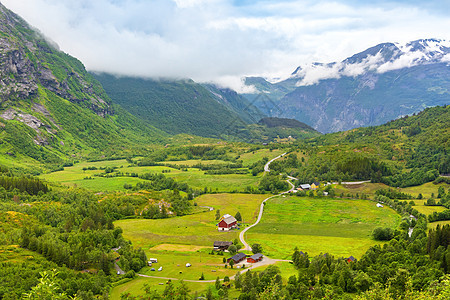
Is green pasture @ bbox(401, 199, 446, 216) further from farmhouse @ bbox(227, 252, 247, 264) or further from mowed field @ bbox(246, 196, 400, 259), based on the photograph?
farmhouse @ bbox(227, 252, 247, 264)

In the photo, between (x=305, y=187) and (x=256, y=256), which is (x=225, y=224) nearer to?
(x=256, y=256)

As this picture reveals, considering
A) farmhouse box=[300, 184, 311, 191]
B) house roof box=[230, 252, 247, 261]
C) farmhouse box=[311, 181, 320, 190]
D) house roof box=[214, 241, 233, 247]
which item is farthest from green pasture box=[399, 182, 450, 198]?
house roof box=[230, 252, 247, 261]

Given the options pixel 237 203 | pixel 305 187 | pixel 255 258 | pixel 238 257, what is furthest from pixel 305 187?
pixel 238 257

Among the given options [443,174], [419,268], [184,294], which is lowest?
[184,294]

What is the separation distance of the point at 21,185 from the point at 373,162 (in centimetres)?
16330

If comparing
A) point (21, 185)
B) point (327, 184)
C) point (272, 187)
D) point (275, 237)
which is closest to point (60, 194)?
point (21, 185)

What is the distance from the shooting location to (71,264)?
250ft

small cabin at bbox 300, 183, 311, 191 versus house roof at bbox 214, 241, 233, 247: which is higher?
small cabin at bbox 300, 183, 311, 191

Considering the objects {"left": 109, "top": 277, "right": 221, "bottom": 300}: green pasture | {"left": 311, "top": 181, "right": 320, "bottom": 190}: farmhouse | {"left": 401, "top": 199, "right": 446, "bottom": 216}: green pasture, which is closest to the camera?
{"left": 109, "top": 277, "right": 221, "bottom": 300}: green pasture

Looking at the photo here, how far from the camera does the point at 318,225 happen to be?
120m

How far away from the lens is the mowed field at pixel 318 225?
94.9m

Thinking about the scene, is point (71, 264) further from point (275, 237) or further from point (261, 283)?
point (275, 237)

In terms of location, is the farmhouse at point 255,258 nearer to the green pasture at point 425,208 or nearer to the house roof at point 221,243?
the house roof at point 221,243

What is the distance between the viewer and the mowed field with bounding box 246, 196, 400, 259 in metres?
94.9
